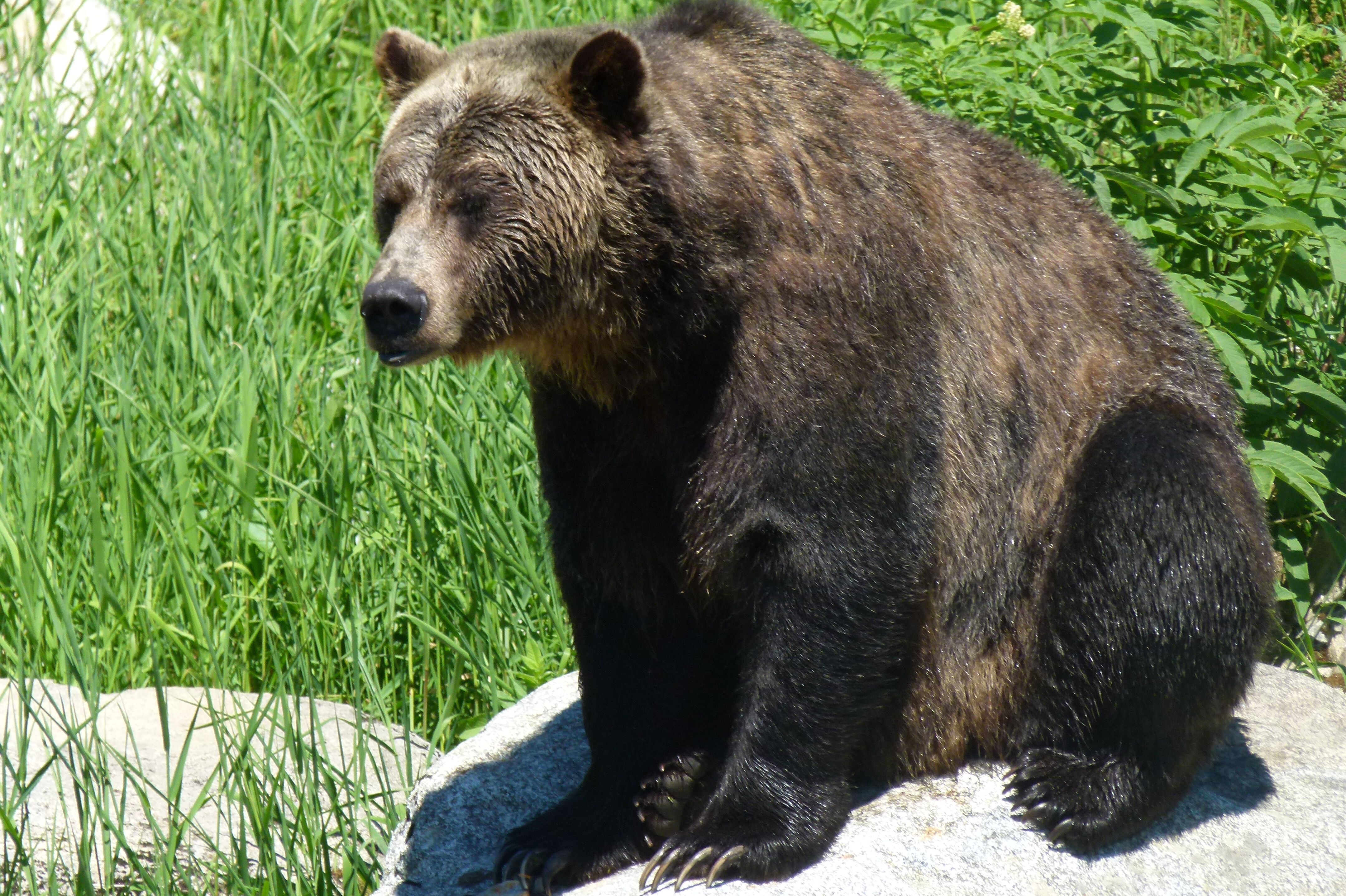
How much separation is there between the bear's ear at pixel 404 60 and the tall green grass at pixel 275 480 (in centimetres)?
168

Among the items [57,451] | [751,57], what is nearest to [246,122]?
[57,451]

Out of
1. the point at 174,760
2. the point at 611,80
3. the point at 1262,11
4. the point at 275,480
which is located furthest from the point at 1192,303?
the point at 174,760

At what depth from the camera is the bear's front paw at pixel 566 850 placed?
347 centimetres

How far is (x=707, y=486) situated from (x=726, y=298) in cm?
43

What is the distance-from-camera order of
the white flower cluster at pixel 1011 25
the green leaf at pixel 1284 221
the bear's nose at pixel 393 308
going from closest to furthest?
the bear's nose at pixel 393 308
the green leaf at pixel 1284 221
the white flower cluster at pixel 1011 25

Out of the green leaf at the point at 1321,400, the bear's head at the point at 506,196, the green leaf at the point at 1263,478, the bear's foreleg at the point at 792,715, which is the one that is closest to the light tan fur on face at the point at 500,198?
the bear's head at the point at 506,196

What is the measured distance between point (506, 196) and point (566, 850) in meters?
1.64

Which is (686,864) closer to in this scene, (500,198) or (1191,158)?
(500,198)

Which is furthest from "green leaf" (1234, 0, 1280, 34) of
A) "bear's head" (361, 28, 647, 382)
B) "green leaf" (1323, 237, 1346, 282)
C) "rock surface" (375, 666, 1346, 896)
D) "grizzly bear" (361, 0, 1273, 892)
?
"bear's head" (361, 28, 647, 382)

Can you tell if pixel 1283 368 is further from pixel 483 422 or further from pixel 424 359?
pixel 424 359

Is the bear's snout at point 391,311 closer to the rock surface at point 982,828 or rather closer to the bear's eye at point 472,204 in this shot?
the bear's eye at point 472,204

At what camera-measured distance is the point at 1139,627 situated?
11.3 feet

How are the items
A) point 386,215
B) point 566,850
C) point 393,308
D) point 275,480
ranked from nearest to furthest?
point 393,308
point 386,215
point 566,850
point 275,480

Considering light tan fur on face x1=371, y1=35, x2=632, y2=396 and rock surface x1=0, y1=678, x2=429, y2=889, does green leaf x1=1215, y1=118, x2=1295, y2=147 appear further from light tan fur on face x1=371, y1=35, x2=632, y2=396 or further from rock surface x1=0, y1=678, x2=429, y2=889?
rock surface x1=0, y1=678, x2=429, y2=889
